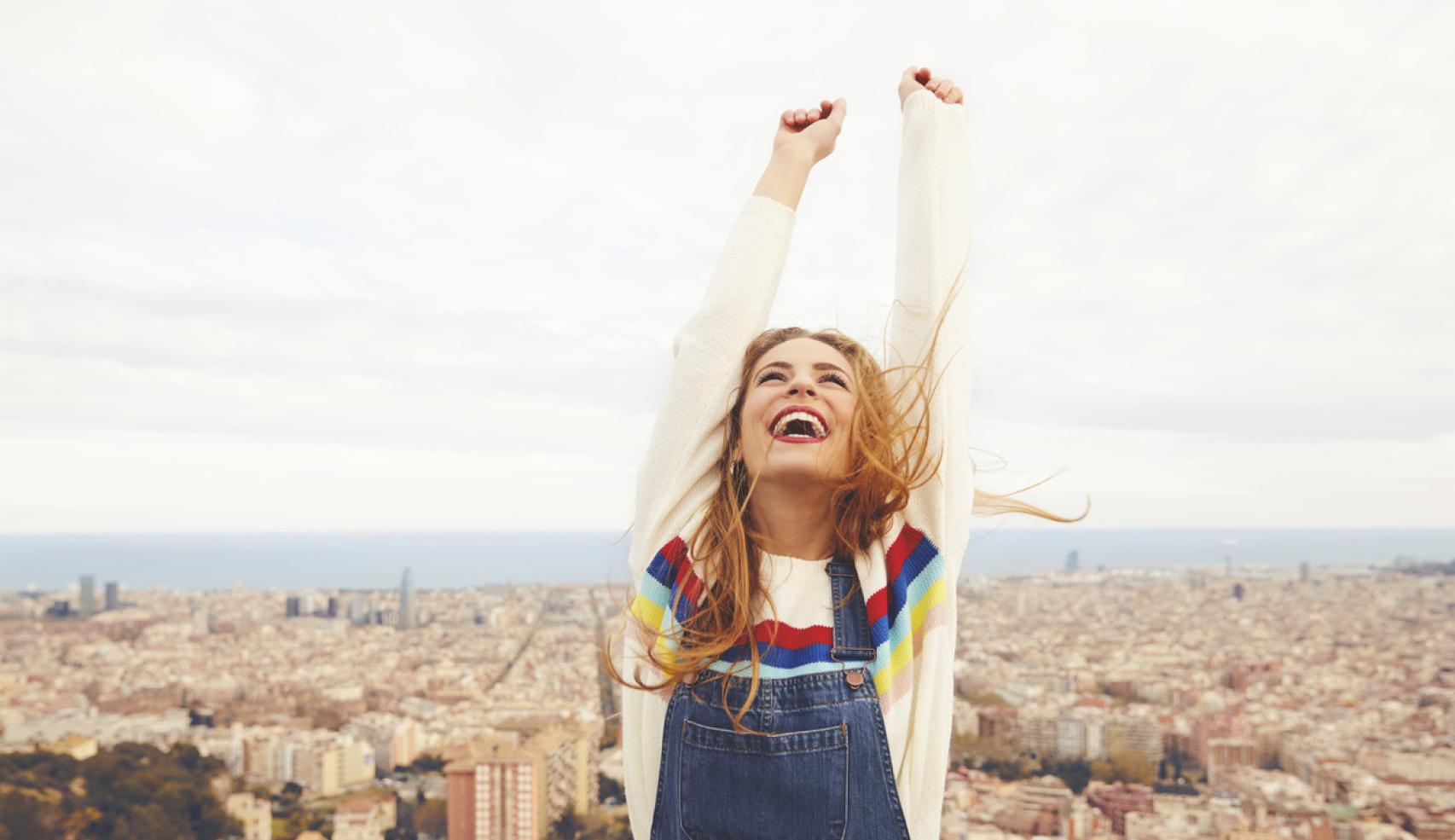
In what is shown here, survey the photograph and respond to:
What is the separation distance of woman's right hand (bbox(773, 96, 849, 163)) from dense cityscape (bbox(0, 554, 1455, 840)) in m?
4.91

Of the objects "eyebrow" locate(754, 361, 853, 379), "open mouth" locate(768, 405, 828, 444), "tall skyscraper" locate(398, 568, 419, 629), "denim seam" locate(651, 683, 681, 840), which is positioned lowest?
"tall skyscraper" locate(398, 568, 419, 629)

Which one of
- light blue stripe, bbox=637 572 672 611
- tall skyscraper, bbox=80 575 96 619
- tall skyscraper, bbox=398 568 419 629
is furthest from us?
tall skyscraper, bbox=80 575 96 619

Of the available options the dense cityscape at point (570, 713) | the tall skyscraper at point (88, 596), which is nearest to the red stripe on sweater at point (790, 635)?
the dense cityscape at point (570, 713)

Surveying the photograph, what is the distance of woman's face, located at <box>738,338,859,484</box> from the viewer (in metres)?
0.77

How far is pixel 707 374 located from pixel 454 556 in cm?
2079

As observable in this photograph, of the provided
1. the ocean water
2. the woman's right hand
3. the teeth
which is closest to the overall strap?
the teeth

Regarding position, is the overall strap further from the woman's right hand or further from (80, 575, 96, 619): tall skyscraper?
(80, 575, 96, 619): tall skyscraper

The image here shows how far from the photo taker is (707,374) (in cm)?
85

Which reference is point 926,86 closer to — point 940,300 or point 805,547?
point 940,300

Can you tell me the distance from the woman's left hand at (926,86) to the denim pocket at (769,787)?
57 cm

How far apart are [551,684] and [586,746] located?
2.23 metres

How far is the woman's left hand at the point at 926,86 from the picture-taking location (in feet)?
2.86

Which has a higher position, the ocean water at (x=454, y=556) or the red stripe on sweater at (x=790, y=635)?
the red stripe on sweater at (x=790, y=635)

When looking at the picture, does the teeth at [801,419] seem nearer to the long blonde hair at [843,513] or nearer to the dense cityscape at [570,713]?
the long blonde hair at [843,513]
